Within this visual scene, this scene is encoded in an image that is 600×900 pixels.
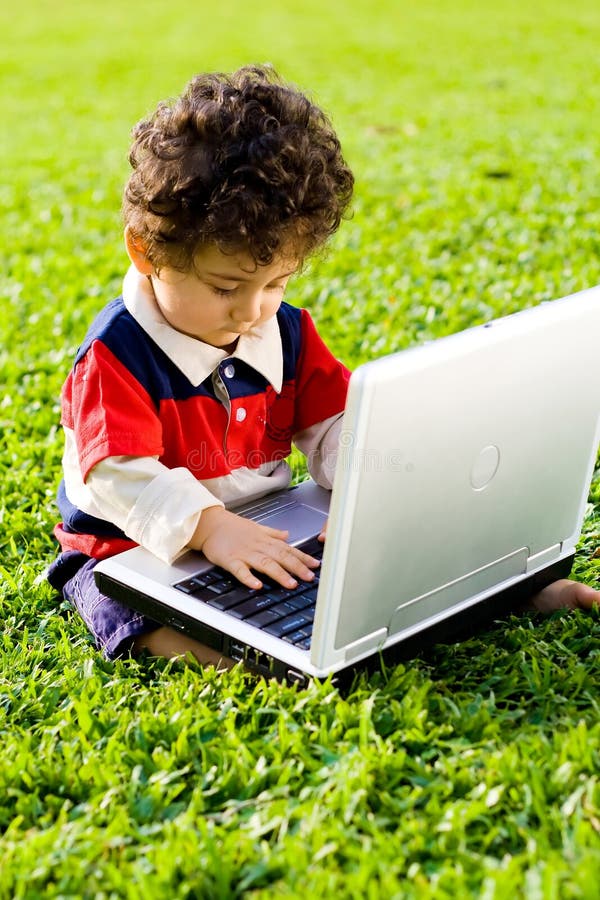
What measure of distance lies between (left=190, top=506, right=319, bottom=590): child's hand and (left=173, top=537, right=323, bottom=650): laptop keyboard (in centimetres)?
2

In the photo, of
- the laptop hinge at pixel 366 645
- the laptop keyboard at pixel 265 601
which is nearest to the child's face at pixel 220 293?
the laptop keyboard at pixel 265 601

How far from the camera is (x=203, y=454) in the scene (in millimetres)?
3088

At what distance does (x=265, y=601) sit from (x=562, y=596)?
827mm

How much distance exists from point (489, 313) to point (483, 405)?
2.97m

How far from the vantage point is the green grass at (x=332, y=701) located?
2.03 m

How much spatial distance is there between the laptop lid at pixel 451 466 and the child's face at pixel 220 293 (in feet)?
2.44

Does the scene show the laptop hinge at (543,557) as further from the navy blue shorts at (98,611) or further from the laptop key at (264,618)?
the navy blue shorts at (98,611)

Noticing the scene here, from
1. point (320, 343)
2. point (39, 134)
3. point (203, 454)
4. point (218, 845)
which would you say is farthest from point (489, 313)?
point (39, 134)

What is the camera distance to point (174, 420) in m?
3.00

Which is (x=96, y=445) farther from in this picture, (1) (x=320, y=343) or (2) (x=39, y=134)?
(2) (x=39, y=134)

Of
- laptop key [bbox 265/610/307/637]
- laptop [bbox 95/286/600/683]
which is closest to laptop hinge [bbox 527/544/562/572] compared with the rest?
laptop [bbox 95/286/600/683]

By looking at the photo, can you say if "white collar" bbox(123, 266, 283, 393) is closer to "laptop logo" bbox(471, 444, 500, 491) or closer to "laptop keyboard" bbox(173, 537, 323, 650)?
"laptop keyboard" bbox(173, 537, 323, 650)

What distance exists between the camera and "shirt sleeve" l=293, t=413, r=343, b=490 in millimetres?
3287

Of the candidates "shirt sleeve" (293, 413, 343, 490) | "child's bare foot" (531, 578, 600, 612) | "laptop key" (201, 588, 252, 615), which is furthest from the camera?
"shirt sleeve" (293, 413, 343, 490)
